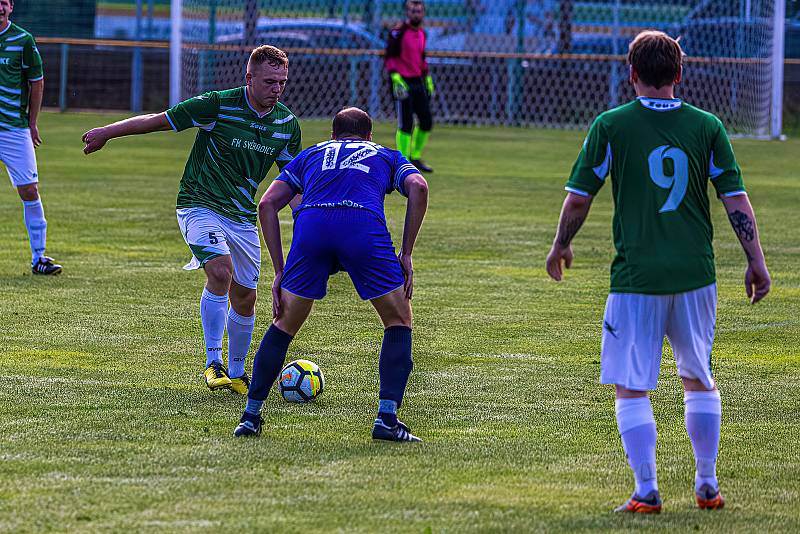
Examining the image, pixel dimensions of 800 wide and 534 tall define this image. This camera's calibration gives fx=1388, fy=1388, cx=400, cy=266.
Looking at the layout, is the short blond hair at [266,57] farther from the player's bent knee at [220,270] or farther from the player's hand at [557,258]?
the player's hand at [557,258]

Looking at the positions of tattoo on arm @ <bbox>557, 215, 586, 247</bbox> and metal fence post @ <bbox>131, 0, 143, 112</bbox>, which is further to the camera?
metal fence post @ <bbox>131, 0, 143, 112</bbox>

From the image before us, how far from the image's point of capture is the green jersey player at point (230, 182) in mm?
6809

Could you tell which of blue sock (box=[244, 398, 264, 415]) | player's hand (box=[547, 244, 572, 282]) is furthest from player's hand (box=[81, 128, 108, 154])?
player's hand (box=[547, 244, 572, 282])

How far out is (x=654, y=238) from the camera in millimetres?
4785

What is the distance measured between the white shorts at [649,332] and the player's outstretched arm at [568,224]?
26cm

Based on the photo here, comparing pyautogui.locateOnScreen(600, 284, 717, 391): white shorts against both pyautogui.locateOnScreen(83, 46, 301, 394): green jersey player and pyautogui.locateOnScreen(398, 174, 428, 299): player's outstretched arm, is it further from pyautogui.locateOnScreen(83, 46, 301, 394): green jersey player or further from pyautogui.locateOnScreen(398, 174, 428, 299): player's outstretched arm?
pyautogui.locateOnScreen(83, 46, 301, 394): green jersey player

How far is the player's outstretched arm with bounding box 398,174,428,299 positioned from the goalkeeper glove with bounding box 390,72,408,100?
1287cm

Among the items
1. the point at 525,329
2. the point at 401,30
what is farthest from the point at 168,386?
the point at 401,30

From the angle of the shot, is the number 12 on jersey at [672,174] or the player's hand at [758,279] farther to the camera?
the player's hand at [758,279]

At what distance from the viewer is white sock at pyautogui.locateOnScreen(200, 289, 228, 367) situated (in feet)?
23.1

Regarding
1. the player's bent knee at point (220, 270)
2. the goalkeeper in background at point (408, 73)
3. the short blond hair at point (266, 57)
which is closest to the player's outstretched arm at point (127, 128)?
the short blond hair at point (266, 57)

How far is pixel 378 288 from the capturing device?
230 inches

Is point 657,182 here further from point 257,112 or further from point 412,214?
point 257,112

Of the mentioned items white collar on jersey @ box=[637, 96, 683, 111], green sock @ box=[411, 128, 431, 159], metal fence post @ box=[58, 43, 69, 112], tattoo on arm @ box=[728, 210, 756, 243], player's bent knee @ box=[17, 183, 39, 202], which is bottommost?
metal fence post @ box=[58, 43, 69, 112]
